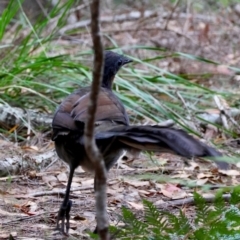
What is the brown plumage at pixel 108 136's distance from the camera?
2507mm

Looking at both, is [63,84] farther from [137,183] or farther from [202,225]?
[202,225]

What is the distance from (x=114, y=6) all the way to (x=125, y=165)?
24.8 feet

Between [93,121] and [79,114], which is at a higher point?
[93,121]

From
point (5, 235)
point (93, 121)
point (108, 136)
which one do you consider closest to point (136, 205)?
point (5, 235)

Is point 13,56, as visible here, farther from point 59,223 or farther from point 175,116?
point 59,223

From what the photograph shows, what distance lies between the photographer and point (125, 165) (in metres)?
5.59

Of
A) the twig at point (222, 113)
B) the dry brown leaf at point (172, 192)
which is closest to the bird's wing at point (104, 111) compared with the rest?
the dry brown leaf at point (172, 192)

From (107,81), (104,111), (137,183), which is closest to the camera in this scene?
(104,111)

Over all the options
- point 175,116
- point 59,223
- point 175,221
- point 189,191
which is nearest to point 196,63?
point 175,116

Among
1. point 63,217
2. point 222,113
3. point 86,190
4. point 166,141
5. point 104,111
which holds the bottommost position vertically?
point 222,113

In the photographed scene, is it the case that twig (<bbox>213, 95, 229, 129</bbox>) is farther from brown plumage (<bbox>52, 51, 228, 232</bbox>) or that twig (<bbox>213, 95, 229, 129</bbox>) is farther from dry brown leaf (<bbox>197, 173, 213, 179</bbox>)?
brown plumage (<bbox>52, 51, 228, 232</bbox>)

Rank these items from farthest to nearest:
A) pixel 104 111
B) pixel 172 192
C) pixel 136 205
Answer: pixel 172 192 < pixel 136 205 < pixel 104 111

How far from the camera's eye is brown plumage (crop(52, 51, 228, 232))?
251 centimetres

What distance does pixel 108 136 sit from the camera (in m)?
3.11
